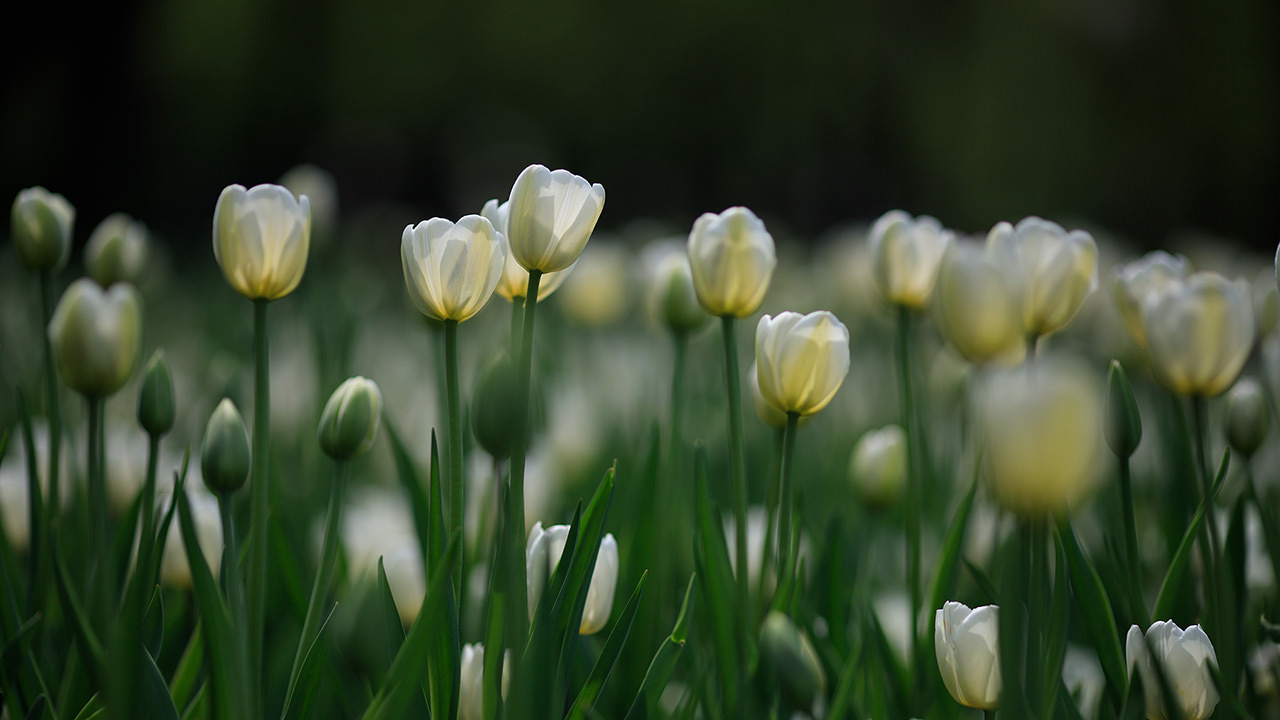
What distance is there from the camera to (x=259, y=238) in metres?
0.66

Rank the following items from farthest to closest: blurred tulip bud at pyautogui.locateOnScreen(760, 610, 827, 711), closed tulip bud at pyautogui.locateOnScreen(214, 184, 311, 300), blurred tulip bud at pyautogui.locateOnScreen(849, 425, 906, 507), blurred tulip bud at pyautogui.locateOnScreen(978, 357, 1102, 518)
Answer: blurred tulip bud at pyautogui.locateOnScreen(849, 425, 906, 507), closed tulip bud at pyautogui.locateOnScreen(214, 184, 311, 300), blurred tulip bud at pyautogui.locateOnScreen(760, 610, 827, 711), blurred tulip bud at pyautogui.locateOnScreen(978, 357, 1102, 518)

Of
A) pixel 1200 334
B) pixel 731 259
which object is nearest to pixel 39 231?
pixel 731 259

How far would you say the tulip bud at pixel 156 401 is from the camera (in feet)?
2.37

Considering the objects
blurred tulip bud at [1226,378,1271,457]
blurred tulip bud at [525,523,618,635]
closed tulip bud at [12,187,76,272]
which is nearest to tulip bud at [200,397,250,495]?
blurred tulip bud at [525,523,618,635]

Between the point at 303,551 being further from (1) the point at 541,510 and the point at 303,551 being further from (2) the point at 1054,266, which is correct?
(2) the point at 1054,266

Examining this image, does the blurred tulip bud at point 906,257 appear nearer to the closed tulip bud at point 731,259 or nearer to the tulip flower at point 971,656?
the closed tulip bud at point 731,259

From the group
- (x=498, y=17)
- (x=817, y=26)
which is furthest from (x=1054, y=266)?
(x=498, y=17)

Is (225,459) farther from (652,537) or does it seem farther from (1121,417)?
(1121,417)

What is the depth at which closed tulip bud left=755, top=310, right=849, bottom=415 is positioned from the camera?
0.68m

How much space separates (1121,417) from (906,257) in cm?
30

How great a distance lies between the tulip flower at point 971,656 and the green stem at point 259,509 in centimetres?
51

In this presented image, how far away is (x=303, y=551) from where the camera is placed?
1118 millimetres

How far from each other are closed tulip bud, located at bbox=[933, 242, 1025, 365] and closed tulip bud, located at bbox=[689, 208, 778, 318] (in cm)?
16

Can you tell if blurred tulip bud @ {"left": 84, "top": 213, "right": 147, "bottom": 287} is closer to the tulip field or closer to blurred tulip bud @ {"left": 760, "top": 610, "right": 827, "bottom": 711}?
the tulip field
